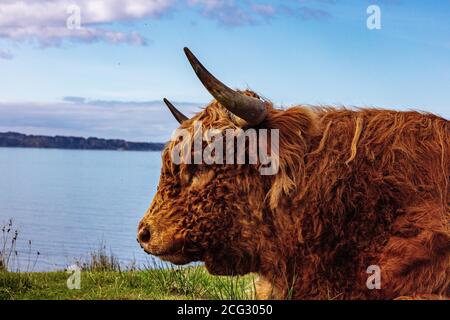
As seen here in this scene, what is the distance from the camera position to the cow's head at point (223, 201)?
5500 mm

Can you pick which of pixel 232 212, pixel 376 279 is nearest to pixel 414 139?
pixel 376 279

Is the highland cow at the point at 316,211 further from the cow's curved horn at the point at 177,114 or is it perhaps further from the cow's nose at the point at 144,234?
the cow's curved horn at the point at 177,114

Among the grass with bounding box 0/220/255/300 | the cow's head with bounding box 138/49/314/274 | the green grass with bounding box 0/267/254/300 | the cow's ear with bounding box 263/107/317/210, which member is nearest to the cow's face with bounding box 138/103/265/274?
the cow's head with bounding box 138/49/314/274

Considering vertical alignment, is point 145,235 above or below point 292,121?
below

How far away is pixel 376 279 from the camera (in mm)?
5277

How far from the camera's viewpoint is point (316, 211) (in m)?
5.43

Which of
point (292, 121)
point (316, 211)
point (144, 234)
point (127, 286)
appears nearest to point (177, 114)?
point (292, 121)

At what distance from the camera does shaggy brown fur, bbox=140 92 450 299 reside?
5.25 m

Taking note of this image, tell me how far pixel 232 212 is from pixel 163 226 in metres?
0.53

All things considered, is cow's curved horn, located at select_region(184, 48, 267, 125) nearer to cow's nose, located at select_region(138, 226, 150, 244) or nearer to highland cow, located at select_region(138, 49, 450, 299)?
highland cow, located at select_region(138, 49, 450, 299)

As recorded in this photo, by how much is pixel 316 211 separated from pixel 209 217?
0.76 m

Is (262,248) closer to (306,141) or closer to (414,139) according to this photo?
(306,141)

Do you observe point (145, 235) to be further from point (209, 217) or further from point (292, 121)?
point (292, 121)
